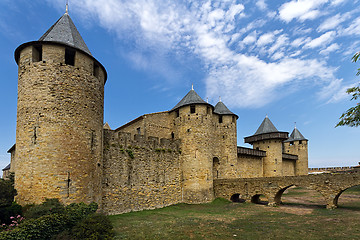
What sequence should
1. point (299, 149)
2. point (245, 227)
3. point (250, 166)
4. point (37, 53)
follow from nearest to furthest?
point (245, 227)
point (37, 53)
point (250, 166)
point (299, 149)

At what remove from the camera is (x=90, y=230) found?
8.30m

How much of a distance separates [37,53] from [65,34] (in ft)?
5.36

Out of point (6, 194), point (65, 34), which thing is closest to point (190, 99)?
point (65, 34)

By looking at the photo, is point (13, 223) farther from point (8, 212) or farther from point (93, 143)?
point (93, 143)

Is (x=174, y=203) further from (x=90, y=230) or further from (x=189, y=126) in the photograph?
(x=90, y=230)

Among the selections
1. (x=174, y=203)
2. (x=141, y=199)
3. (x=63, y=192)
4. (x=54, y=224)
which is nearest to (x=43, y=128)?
(x=63, y=192)

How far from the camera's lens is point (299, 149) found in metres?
37.8

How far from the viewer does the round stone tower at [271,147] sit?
28109mm

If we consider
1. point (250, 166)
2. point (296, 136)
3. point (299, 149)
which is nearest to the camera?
point (250, 166)

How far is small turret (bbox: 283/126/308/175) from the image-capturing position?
36681 mm

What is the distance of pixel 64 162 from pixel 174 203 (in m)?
10.4

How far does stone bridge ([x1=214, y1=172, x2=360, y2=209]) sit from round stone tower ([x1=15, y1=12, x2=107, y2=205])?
11937 mm

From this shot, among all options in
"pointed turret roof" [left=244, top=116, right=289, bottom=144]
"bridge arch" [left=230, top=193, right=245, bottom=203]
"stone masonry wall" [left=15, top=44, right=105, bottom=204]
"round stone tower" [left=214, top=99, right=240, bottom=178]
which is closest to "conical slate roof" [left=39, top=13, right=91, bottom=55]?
"stone masonry wall" [left=15, top=44, right=105, bottom=204]

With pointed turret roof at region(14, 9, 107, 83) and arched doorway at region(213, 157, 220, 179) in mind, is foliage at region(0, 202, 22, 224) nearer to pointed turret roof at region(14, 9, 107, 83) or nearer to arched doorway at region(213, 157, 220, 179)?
pointed turret roof at region(14, 9, 107, 83)
